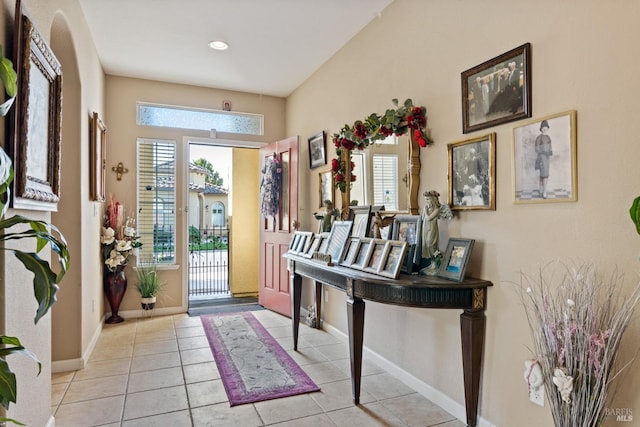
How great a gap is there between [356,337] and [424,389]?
1.95 feet

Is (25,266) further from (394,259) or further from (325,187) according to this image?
(325,187)

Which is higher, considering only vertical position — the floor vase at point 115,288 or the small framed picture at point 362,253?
the small framed picture at point 362,253

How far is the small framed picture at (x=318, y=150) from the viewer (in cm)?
401

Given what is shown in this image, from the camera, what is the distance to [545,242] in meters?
1.80

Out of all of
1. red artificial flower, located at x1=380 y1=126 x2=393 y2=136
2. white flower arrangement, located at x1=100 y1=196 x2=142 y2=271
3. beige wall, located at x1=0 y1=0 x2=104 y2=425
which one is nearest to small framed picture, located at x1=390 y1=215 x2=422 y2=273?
red artificial flower, located at x1=380 y1=126 x2=393 y2=136

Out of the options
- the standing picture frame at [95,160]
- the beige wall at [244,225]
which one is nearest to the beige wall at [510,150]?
the standing picture frame at [95,160]

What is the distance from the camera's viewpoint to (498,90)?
6.68 feet

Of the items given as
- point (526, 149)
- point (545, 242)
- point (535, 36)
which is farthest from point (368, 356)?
point (535, 36)

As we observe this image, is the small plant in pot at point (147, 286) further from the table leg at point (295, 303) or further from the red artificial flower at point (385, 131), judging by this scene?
the red artificial flower at point (385, 131)

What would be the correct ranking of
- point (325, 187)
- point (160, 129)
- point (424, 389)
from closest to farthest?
1. point (424, 389)
2. point (325, 187)
3. point (160, 129)

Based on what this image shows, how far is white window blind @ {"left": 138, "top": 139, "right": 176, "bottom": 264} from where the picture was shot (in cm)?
463

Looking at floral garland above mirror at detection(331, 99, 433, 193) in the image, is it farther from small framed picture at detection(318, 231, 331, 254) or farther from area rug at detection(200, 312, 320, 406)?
area rug at detection(200, 312, 320, 406)

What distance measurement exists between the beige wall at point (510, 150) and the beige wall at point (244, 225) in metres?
3.10

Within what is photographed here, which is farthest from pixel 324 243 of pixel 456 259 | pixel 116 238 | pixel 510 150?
pixel 116 238
